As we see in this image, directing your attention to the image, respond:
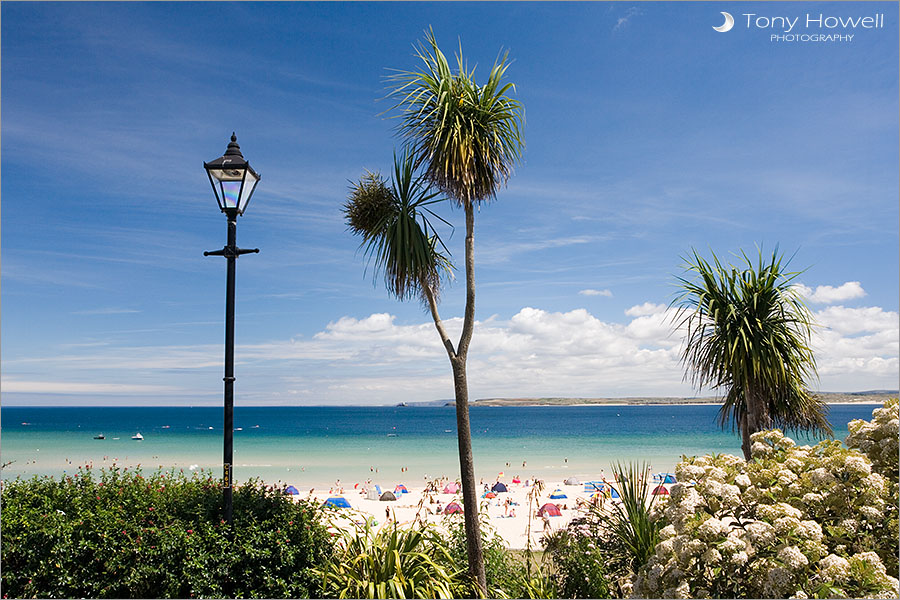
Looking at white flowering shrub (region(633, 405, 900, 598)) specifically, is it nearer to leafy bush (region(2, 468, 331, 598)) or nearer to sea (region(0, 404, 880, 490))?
leafy bush (region(2, 468, 331, 598))

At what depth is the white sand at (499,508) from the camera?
14.1 m

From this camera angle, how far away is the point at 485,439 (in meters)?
58.6

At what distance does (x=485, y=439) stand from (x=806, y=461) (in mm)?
55617

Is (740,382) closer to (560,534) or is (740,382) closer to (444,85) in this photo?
(560,534)

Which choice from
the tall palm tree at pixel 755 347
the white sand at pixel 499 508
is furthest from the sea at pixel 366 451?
the tall palm tree at pixel 755 347

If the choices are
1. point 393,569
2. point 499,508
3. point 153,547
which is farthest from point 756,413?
point 499,508

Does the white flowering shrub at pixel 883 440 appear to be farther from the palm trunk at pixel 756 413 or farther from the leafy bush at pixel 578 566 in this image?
the leafy bush at pixel 578 566

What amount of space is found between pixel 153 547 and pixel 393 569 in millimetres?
1918

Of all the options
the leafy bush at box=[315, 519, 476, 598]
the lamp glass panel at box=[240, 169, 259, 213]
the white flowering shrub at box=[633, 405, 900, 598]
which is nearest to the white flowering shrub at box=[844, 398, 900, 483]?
the white flowering shrub at box=[633, 405, 900, 598]

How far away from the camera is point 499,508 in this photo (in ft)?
63.2

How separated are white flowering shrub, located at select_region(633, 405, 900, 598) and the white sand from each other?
779cm

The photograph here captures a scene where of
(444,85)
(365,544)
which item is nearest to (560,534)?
(365,544)

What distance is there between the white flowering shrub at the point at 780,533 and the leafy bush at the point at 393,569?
5.65ft

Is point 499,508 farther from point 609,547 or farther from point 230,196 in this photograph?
point 230,196
